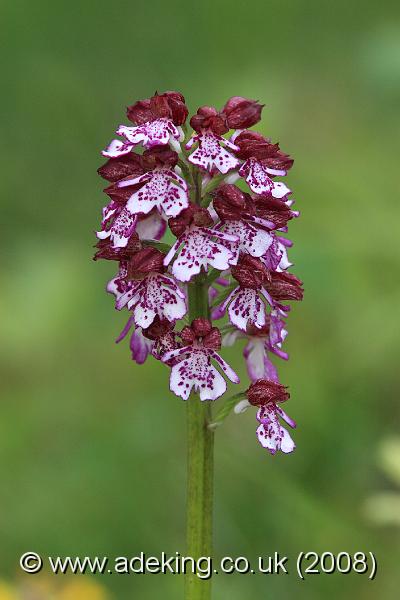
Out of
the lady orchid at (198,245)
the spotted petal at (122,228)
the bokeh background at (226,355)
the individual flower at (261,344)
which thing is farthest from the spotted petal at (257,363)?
the bokeh background at (226,355)

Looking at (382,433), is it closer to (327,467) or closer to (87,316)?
(327,467)

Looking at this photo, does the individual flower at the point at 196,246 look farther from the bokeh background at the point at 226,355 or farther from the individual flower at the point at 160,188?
the bokeh background at the point at 226,355

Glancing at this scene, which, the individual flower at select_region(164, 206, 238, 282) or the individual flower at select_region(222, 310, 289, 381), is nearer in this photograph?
the individual flower at select_region(164, 206, 238, 282)

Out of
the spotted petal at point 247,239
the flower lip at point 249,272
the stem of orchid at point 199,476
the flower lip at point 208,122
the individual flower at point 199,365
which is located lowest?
the stem of orchid at point 199,476

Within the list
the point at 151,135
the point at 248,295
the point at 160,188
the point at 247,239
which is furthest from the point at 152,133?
the point at 248,295

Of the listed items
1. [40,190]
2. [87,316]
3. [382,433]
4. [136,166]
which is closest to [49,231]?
[40,190]

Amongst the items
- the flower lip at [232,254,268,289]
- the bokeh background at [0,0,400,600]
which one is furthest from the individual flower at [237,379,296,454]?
the bokeh background at [0,0,400,600]

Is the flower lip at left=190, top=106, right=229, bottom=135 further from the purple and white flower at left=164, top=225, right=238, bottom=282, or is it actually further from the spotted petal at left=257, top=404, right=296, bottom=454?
the spotted petal at left=257, top=404, right=296, bottom=454
